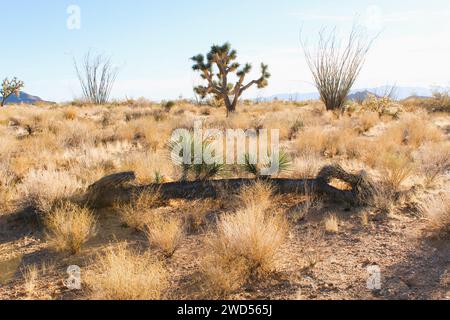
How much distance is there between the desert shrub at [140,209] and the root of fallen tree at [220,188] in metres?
0.09

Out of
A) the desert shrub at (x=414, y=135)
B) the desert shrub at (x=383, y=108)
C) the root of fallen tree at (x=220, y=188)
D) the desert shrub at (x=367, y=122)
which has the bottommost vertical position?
the root of fallen tree at (x=220, y=188)

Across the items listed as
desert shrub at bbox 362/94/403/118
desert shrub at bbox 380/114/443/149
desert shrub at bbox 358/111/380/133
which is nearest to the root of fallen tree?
desert shrub at bbox 380/114/443/149

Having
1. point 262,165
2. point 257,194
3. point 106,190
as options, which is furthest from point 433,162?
point 106,190

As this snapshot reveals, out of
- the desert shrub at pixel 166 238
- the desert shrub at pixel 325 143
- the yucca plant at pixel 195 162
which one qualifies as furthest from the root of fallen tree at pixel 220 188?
the desert shrub at pixel 325 143

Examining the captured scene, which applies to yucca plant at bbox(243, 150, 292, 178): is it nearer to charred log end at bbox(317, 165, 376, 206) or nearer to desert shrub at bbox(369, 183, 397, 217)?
charred log end at bbox(317, 165, 376, 206)

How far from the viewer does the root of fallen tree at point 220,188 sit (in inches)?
225

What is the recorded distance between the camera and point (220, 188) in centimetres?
601

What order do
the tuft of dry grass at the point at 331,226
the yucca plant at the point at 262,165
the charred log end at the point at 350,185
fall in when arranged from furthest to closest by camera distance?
the yucca plant at the point at 262,165, the charred log end at the point at 350,185, the tuft of dry grass at the point at 331,226

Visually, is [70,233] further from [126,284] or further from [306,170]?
[306,170]

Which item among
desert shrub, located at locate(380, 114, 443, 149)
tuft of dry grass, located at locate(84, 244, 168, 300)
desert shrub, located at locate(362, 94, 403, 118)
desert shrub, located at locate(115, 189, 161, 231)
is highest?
desert shrub, located at locate(362, 94, 403, 118)

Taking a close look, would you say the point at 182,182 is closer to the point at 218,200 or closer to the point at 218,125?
the point at 218,200

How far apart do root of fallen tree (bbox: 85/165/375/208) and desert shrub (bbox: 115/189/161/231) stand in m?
0.09

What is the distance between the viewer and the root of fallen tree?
5.72 meters

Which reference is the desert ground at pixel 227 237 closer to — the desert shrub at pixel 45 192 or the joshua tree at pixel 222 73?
the desert shrub at pixel 45 192
